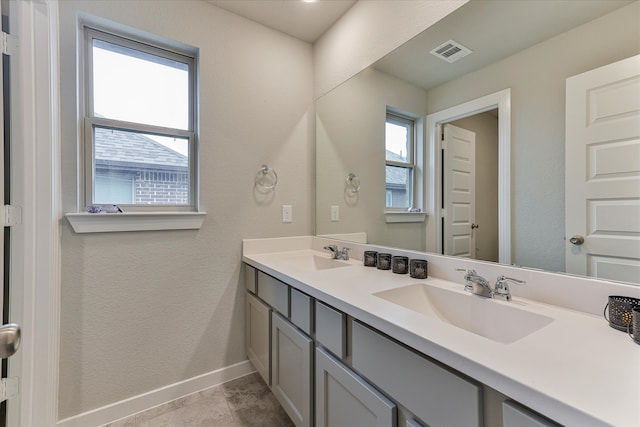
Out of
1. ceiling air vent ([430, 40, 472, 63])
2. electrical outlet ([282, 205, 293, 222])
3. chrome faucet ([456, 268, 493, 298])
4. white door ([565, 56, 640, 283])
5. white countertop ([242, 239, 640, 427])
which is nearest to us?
white countertop ([242, 239, 640, 427])

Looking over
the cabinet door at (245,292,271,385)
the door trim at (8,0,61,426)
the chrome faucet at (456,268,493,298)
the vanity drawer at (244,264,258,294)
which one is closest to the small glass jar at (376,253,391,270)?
the chrome faucet at (456,268,493,298)

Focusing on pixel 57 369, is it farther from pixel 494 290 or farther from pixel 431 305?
pixel 494 290

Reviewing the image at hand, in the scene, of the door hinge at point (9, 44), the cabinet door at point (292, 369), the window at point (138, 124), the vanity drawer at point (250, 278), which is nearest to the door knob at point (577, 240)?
the cabinet door at point (292, 369)

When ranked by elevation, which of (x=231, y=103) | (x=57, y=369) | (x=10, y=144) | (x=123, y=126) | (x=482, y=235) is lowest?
(x=57, y=369)

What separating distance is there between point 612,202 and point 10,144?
85.0 inches

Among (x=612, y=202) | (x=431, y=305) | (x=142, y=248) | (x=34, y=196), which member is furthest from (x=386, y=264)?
(x=34, y=196)

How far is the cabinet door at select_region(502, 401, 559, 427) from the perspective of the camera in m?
0.47

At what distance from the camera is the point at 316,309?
1120mm

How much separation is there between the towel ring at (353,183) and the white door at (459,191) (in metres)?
0.63

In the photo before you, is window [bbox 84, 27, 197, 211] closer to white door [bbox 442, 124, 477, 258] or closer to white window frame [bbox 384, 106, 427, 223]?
white window frame [bbox 384, 106, 427, 223]

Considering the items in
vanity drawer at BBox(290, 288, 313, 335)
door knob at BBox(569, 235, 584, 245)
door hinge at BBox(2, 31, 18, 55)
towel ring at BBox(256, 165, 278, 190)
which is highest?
door hinge at BBox(2, 31, 18, 55)

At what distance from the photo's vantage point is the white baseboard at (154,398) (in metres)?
1.42

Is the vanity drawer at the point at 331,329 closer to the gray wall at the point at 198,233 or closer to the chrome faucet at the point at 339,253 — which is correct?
the chrome faucet at the point at 339,253

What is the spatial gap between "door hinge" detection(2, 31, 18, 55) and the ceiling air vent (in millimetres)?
1790
